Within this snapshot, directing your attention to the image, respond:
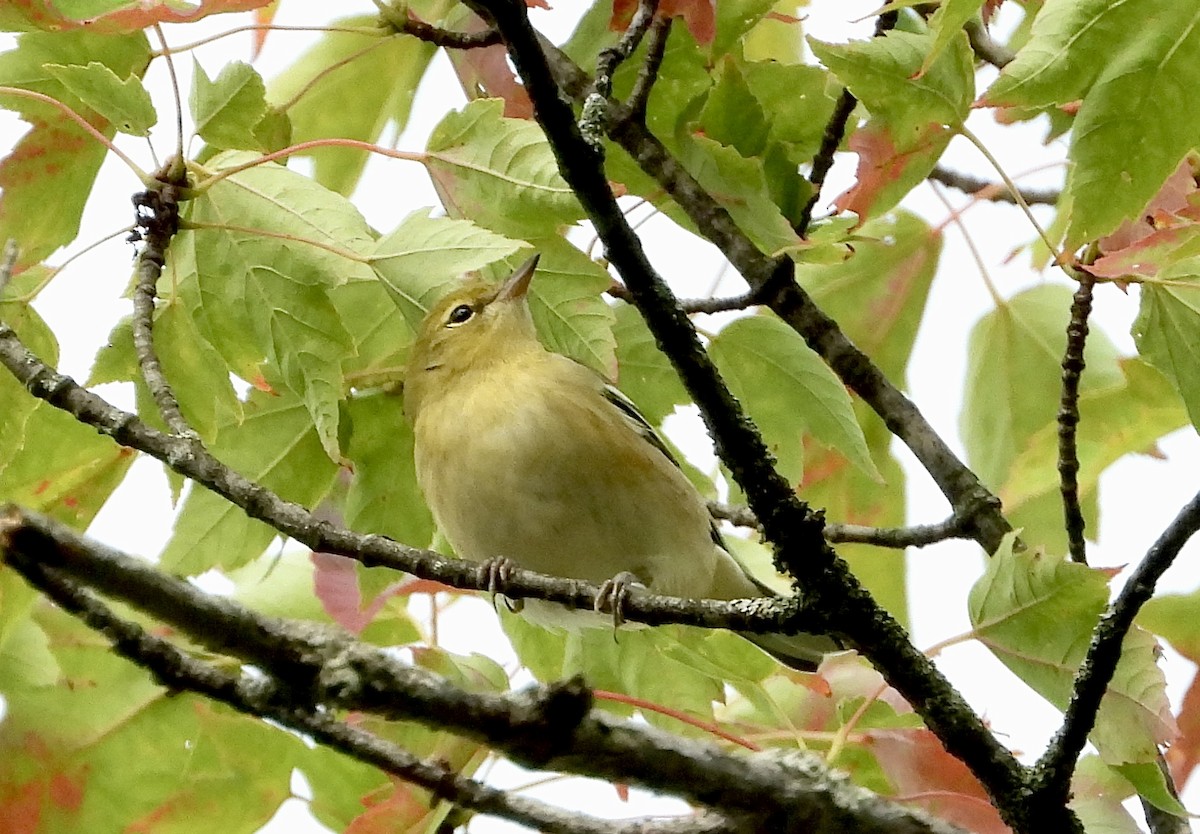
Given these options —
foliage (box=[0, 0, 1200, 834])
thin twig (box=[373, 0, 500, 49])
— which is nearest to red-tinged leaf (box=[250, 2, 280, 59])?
foliage (box=[0, 0, 1200, 834])

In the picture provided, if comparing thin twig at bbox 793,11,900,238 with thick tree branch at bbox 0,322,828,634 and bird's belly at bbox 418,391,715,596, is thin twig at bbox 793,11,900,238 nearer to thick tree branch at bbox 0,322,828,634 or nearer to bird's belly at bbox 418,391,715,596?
bird's belly at bbox 418,391,715,596

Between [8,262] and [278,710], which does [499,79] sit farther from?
[278,710]

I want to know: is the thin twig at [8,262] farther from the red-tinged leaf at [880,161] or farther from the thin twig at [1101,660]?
the thin twig at [1101,660]

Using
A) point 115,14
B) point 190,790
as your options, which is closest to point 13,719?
point 190,790

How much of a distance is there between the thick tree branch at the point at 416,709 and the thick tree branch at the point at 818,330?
2.44 ft

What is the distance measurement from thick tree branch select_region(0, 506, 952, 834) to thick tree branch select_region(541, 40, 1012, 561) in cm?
74

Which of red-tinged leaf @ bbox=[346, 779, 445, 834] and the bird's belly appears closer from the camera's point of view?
red-tinged leaf @ bbox=[346, 779, 445, 834]

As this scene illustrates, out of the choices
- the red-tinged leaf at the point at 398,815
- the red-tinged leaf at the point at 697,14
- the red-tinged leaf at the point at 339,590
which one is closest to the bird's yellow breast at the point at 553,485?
the red-tinged leaf at the point at 339,590

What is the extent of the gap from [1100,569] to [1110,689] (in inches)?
5.1

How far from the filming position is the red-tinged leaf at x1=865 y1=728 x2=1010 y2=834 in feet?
5.52

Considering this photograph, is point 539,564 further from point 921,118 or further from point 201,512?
point 921,118

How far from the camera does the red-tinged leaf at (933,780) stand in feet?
5.52

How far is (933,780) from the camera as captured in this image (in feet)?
Result: 5.60

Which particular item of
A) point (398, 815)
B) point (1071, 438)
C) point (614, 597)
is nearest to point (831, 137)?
point (1071, 438)
